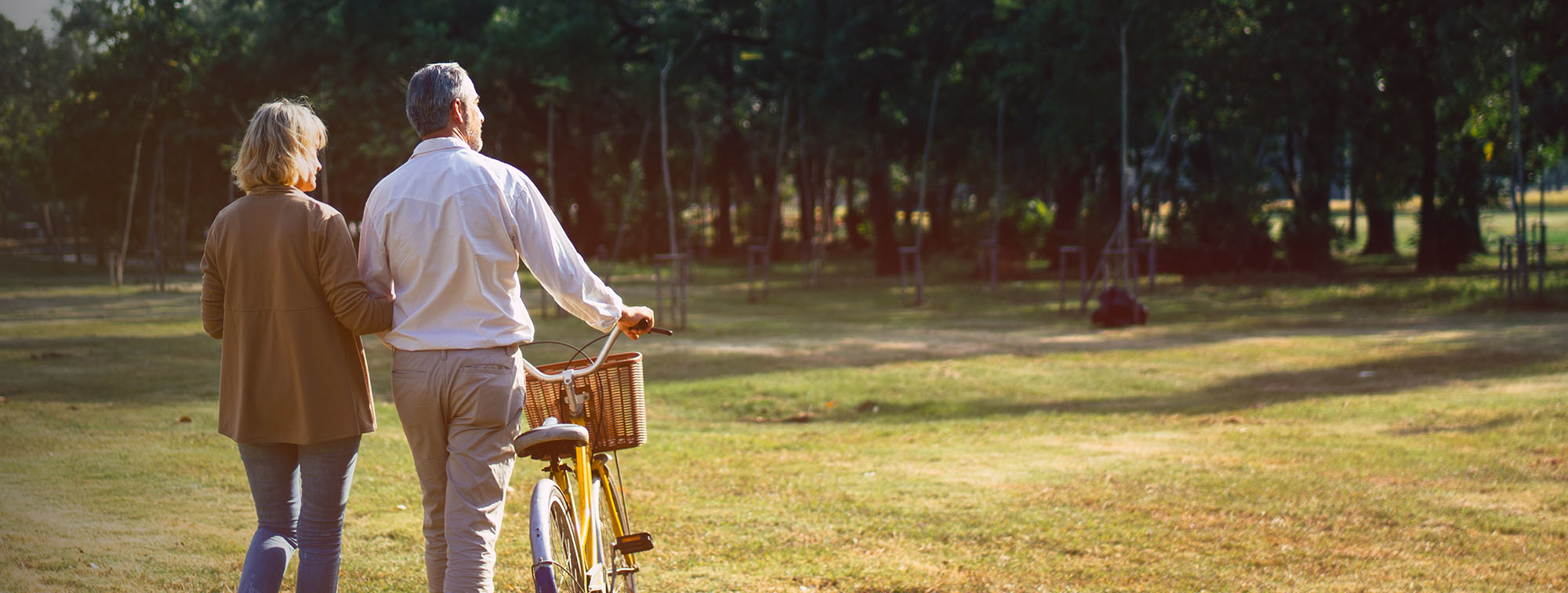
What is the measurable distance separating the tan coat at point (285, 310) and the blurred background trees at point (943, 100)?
17.8 metres

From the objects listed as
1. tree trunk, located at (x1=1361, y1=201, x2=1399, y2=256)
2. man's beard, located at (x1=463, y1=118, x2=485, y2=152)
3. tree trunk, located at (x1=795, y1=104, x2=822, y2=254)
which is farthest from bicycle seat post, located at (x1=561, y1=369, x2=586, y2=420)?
tree trunk, located at (x1=1361, y1=201, x2=1399, y2=256)

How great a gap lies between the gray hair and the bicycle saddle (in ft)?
2.57

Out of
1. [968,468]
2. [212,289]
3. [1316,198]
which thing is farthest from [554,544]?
[1316,198]

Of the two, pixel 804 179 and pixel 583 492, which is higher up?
pixel 804 179

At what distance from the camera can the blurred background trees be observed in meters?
22.5

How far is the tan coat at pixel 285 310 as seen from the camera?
127 inches

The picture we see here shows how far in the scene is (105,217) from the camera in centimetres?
3428

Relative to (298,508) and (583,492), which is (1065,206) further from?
(298,508)

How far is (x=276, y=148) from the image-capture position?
3.24 metres

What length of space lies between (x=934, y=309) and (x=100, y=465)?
15.0 meters

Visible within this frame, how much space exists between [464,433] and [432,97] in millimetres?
820

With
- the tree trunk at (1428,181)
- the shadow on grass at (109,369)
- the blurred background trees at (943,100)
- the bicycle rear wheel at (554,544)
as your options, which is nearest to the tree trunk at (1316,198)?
the blurred background trees at (943,100)

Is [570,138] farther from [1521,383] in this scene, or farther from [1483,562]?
[1483,562]

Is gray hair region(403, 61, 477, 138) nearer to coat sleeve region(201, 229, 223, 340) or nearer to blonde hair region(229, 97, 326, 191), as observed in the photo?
blonde hair region(229, 97, 326, 191)
